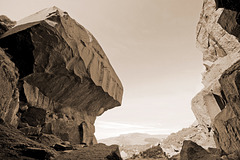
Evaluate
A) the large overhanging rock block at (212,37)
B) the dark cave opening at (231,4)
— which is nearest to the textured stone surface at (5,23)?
the dark cave opening at (231,4)

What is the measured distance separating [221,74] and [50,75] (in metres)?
16.3

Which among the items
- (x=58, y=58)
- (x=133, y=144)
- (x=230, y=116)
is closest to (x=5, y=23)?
(x=58, y=58)

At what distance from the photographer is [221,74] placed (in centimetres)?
1505

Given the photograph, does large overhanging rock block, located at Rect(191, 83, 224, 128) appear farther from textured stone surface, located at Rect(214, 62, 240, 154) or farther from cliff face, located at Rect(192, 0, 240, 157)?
textured stone surface, located at Rect(214, 62, 240, 154)

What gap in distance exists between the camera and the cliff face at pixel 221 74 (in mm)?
5074

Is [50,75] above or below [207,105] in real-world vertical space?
above

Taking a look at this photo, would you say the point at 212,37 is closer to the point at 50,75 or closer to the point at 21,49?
the point at 50,75

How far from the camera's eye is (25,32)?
642 centimetres

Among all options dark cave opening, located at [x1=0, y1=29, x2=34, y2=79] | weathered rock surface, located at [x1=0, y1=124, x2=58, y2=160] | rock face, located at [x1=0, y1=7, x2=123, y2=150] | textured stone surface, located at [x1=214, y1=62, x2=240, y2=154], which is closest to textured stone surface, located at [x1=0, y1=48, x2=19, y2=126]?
rock face, located at [x1=0, y1=7, x2=123, y2=150]

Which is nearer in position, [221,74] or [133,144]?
[221,74]

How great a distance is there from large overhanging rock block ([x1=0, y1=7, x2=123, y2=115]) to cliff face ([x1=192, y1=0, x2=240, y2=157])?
22.7 ft

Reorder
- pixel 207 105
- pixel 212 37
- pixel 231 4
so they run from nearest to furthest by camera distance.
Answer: pixel 231 4
pixel 207 105
pixel 212 37

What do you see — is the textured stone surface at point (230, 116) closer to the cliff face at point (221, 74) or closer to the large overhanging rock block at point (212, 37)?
the cliff face at point (221, 74)

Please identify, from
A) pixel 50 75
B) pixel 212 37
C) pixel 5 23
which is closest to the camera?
pixel 50 75
